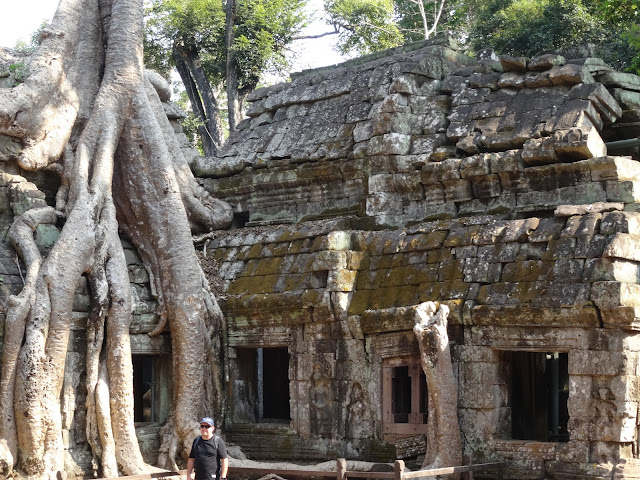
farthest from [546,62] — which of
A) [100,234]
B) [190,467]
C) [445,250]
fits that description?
[190,467]

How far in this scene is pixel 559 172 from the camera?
1242cm

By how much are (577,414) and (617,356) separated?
71 centimetres

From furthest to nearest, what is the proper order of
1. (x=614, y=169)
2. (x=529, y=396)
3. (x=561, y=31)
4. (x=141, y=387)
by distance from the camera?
1. (x=561, y=31)
2. (x=141, y=387)
3. (x=529, y=396)
4. (x=614, y=169)

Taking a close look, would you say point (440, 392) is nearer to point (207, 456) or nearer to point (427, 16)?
point (207, 456)

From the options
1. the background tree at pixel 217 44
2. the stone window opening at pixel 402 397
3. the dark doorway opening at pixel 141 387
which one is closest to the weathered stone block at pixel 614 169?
the stone window opening at pixel 402 397

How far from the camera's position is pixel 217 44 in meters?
25.3

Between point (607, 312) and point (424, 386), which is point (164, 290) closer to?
point (424, 386)

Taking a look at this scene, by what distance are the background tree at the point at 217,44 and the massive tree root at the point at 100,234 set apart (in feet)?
30.4

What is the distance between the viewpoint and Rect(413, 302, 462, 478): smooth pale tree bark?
37.9 feet

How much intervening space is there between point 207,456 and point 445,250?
3786 mm

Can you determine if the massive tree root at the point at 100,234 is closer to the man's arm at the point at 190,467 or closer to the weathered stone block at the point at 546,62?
the man's arm at the point at 190,467

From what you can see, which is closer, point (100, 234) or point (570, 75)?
point (570, 75)

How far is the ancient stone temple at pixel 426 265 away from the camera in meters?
11.1

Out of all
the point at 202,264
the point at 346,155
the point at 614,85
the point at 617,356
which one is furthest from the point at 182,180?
the point at 617,356
